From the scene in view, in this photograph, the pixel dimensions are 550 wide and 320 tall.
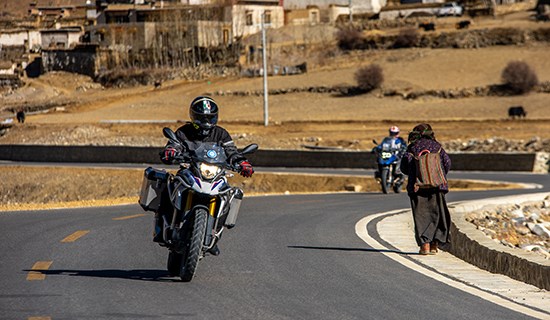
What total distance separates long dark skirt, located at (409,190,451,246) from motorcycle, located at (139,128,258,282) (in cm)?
324

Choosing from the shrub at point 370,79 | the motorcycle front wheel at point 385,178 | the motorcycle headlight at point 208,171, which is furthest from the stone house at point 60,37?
the motorcycle headlight at point 208,171

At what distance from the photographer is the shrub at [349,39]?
11319 centimetres

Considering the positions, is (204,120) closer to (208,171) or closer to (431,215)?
(208,171)

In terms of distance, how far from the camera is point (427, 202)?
14.0 meters

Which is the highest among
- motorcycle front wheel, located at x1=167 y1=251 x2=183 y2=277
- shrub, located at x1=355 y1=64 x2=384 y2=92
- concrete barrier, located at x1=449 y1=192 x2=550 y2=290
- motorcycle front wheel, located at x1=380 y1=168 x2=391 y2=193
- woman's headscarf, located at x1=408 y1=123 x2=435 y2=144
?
woman's headscarf, located at x1=408 y1=123 x2=435 y2=144

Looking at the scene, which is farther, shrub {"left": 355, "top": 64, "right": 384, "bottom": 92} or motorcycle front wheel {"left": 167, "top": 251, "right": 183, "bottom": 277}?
shrub {"left": 355, "top": 64, "right": 384, "bottom": 92}

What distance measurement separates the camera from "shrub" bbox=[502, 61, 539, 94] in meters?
83.9

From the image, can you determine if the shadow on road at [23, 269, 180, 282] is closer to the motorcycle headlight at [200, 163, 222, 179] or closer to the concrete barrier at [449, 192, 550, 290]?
the motorcycle headlight at [200, 163, 222, 179]

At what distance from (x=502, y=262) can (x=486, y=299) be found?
2.40 metres

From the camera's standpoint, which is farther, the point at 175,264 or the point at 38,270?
the point at 38,270

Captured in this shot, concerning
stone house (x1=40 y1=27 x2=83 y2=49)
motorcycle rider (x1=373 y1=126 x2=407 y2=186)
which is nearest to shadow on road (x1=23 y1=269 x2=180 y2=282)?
motorcycle rider (x1=373 y1=126 x2=407 y2=186)

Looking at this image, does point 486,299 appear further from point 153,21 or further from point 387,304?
point 153,21

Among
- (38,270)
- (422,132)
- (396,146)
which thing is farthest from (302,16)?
(38,270)

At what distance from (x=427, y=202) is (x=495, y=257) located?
1436 mm
